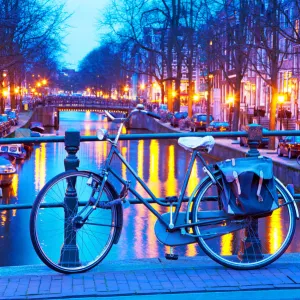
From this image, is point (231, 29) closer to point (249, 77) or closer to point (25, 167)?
point (25, 167)

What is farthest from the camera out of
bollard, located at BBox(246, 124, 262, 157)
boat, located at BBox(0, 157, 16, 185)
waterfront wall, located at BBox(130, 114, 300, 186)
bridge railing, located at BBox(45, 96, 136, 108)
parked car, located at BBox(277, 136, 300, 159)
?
bridge railing, located at BBox(45, 96, 136, 108)

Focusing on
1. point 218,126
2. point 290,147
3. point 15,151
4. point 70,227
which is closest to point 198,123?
point 218,126

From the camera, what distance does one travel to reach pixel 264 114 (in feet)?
190

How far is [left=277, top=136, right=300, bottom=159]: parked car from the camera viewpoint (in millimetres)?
34094

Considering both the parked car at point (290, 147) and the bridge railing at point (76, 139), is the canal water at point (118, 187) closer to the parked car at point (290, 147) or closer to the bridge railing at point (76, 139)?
the bridge railing at point (76, 139)

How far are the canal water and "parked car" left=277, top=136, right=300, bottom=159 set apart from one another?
13.9 ft

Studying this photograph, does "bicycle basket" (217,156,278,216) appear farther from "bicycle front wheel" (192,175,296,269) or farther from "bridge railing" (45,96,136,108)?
"bridge railing" (45,96,136,108)

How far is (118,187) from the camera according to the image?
13391 mm

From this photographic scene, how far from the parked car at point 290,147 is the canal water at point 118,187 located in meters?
4.23

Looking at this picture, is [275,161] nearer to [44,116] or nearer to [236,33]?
[236,33]

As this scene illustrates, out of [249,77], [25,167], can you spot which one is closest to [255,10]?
[25,167]

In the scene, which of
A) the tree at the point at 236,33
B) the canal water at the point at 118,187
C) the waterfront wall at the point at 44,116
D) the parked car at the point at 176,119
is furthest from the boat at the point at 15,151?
the waterfront wall at the point at 44,116

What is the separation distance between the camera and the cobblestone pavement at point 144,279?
16.8 ft

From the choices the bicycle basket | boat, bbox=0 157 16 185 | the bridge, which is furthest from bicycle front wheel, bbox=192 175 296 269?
the bridge
